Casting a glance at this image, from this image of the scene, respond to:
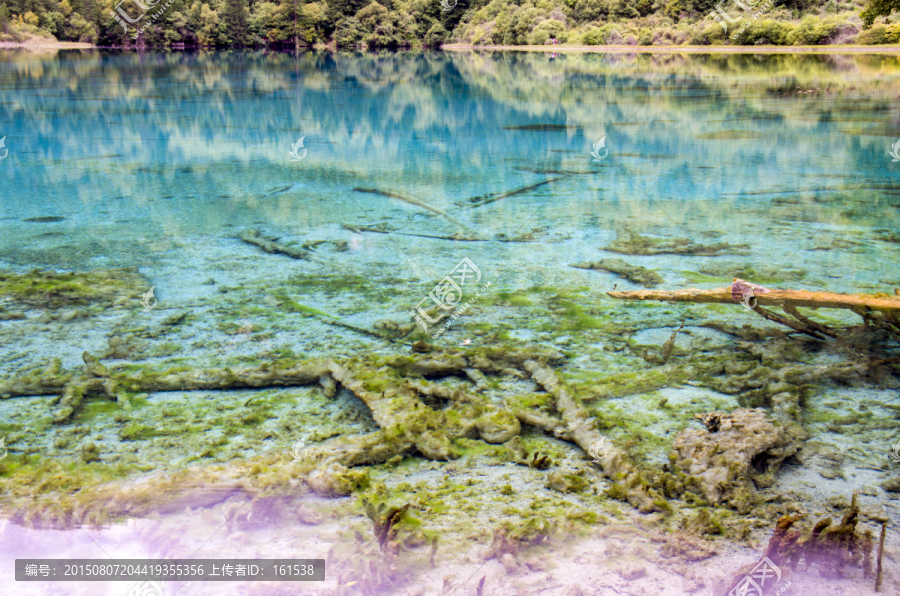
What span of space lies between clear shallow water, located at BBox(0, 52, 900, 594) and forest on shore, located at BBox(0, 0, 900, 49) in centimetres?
2139

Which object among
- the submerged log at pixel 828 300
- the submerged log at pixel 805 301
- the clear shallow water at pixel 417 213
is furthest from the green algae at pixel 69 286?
the submerged log at pixel 828 300

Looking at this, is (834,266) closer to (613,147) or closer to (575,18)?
(613,147)

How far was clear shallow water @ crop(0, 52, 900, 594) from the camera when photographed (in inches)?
194

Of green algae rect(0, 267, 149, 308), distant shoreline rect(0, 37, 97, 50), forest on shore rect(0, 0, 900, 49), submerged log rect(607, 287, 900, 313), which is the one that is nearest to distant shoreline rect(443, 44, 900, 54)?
forest on shore rect(0, 0, 900, 49)

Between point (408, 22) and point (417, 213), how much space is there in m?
43.2

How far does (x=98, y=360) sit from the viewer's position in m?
4.71

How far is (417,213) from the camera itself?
8.70 metres

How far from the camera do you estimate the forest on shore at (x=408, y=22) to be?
38500 millimetres

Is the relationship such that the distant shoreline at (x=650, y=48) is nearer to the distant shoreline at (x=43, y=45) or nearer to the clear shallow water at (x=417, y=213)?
the distant shoreline at (x=43, y=45)

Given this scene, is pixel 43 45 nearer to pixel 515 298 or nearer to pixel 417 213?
pixel 417 213

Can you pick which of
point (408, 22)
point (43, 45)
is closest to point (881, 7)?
point (408, 22)

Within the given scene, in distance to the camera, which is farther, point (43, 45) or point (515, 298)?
point (43, 45)

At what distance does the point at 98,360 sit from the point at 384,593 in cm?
314

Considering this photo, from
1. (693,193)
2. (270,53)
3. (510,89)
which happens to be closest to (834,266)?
(693,193)
